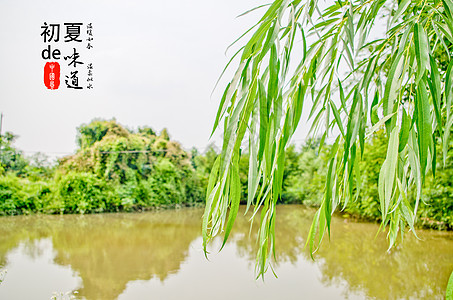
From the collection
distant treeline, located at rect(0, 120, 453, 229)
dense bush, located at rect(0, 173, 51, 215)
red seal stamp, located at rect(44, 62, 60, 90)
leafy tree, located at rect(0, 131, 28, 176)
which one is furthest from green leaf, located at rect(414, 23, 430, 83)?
leafy tree, located at rect(0, 131, 28, 176)

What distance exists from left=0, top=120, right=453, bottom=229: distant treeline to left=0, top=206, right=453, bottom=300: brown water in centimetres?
183

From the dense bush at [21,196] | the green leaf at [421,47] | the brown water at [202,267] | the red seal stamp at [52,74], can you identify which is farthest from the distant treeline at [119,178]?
the green leaf at [421,47]

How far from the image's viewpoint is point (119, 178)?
1016 cm

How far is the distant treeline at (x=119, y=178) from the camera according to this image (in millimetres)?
8094

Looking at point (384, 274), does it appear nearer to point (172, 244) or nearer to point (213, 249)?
point (213, 249)

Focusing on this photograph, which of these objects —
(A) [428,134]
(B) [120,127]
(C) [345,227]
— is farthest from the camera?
(B) [120,127]

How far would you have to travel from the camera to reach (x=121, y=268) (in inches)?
146

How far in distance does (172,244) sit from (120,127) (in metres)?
6.86

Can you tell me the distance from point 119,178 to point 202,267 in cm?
686

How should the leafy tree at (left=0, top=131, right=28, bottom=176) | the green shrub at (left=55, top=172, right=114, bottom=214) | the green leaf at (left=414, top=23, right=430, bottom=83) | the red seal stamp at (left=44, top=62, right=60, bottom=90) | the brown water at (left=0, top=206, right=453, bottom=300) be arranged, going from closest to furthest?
the green leaf at (left=414, top=23, right=430, bottom=83) < the brown water at (left=0, top=206, right=453, bottom=300) < the red seal stamp at (left=44, top=62, right=60, bottom=90) < the green shrub at (left=55, top=172, right=114, bottom=214) < the leafy tree at (left=0, top=131, right=28, bottom=176)

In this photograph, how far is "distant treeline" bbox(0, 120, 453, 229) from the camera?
→ 8.09m

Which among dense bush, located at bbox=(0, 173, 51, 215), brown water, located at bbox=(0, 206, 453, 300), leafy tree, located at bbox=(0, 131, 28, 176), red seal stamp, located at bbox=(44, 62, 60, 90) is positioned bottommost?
brown water, located at bbox=(0, 206, 453, 300)

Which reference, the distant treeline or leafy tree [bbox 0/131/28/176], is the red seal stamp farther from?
leafy tree [bbox 0/131/28/176]

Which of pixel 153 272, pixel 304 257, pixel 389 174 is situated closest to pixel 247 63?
pixel 389 174
